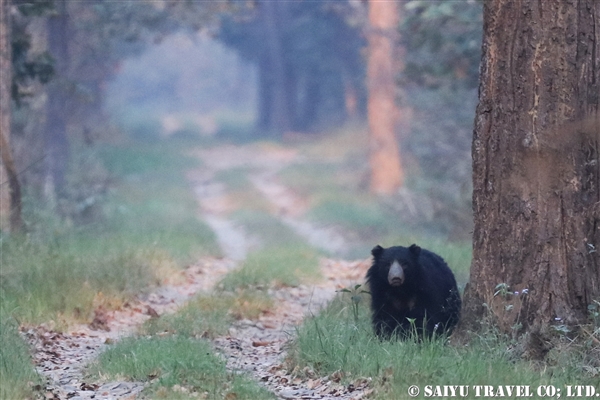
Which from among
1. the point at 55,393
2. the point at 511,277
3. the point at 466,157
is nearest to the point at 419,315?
the point at 511,277

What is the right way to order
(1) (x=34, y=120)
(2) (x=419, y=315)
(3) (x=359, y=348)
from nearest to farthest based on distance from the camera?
(3) (x=359, y=348)
(2) (x=419, y=315)
(1) (x=34, y=120)

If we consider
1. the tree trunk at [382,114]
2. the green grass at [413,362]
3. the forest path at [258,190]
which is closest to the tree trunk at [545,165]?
the green grass at [413,362]

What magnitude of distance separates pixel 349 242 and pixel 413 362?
11.8 metres

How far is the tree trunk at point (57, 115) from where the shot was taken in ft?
68.7

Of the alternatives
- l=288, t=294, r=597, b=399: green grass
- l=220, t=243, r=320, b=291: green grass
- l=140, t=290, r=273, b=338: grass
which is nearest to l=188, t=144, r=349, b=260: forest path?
l=220, t=243, r=320, b=291: green grass

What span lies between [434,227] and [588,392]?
43.7ft

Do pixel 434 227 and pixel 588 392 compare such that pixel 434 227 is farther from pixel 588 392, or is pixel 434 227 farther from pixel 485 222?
pixel 588 392

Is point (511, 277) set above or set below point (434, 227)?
above

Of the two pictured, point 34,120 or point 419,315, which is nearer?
point 419,315

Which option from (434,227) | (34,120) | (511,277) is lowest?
(434,227)

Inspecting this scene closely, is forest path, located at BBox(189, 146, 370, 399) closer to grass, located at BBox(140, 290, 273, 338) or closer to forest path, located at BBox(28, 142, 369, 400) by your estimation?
forest path, located at BBox(28, 142, 369, 400)

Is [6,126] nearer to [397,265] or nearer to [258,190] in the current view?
[397,265]

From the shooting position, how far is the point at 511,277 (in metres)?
7.62

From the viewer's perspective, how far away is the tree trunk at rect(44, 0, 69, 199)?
68.7 ft
